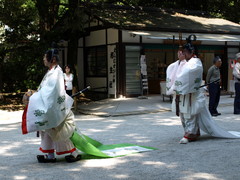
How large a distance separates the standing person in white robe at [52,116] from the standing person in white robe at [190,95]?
2.31m

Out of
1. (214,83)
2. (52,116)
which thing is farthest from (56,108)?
(214,83)

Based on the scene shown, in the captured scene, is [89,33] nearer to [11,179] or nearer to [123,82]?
[123,82]

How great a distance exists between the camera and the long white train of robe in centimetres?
686

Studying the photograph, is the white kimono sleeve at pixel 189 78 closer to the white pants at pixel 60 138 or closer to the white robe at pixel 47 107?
the white pants at pixel 60 138

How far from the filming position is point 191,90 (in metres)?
6.87

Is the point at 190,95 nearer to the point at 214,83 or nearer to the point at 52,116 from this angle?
the point at 52,116

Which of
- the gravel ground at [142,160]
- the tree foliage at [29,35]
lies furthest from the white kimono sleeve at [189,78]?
the tree foliage at [29,35]

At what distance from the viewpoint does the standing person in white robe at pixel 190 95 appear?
22.5ft

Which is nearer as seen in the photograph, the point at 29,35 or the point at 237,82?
the point at 237,82

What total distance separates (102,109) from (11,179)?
8691 mm

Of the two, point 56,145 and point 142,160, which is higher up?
point 56,145

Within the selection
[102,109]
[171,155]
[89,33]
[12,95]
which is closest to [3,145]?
[171,155]

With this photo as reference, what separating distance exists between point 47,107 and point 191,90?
9.46ft

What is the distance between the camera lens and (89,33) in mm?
19438
